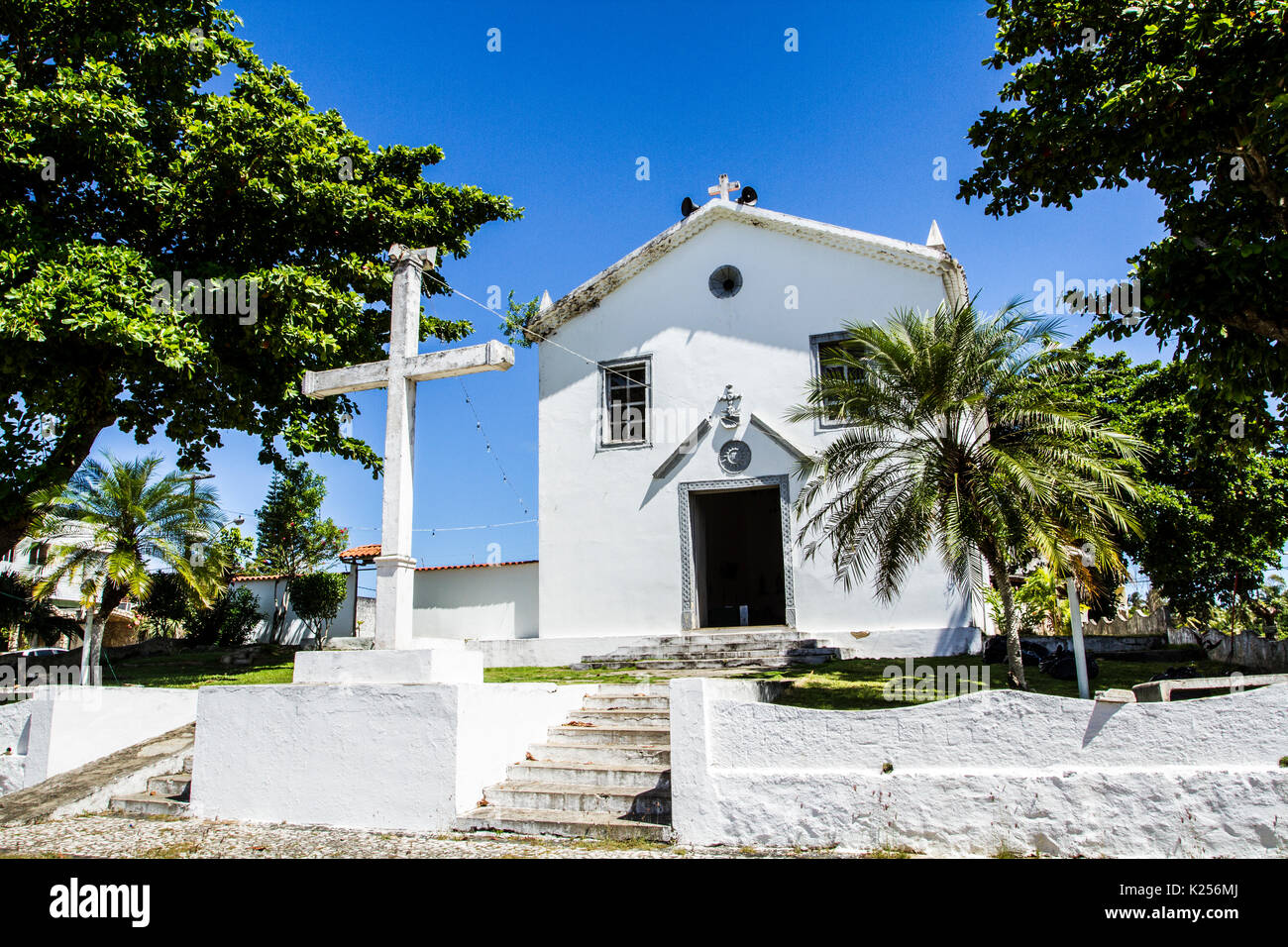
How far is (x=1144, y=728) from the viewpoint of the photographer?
213 inches

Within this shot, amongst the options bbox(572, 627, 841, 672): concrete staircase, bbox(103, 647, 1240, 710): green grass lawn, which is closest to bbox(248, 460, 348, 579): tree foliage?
bbox(103, 647, 1240, 710): green grass lawn

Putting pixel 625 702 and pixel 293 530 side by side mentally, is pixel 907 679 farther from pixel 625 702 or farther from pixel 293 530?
pixel 293 530

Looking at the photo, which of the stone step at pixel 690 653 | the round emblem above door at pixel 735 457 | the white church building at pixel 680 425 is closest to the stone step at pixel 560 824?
the stone step at pixel 690 653

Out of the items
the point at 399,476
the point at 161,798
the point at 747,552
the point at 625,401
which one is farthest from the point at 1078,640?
the point at 747,552

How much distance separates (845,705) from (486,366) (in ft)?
15.6

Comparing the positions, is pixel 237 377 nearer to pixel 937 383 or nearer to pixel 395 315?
pixel 395 315

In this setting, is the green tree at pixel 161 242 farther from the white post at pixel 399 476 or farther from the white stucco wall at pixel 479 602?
the white post at pixel 399 476

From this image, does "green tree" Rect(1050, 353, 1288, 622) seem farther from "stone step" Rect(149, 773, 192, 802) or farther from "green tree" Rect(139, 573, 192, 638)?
"green tree" Rect(139, 573, 192, 638)

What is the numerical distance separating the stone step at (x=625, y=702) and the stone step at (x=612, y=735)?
70cm

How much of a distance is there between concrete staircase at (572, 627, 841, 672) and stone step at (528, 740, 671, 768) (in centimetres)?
479

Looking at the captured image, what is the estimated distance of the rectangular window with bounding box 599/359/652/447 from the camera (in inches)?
617

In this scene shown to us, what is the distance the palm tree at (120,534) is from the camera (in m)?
12.2

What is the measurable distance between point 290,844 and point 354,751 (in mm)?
816
